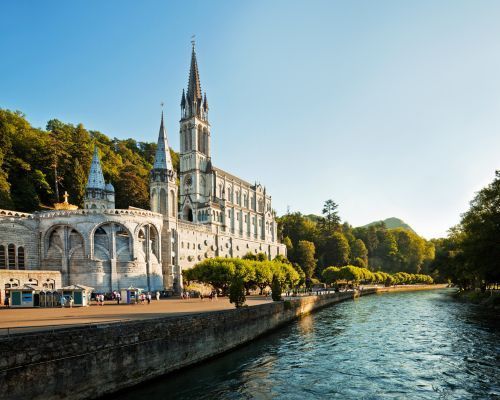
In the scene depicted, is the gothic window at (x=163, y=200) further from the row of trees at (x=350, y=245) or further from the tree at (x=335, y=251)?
the tree at (x=335, y=251)

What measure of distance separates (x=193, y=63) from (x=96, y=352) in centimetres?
9865

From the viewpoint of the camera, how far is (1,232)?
5050 cm

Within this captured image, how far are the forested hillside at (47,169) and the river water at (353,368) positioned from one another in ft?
185

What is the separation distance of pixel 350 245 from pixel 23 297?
12792cm

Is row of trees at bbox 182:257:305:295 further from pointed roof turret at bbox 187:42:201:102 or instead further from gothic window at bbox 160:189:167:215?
pointed roof turret at bbox 187:42:201:102

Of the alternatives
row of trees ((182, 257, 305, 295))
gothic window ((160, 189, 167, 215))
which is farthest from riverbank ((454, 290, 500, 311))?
gothic window ((160, 189, 167, 215))

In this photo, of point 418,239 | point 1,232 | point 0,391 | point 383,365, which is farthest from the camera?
point 418,239

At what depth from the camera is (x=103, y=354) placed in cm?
1834

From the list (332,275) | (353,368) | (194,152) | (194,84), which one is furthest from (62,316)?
(194,84)

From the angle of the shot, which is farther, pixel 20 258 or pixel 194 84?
pixel 194 84

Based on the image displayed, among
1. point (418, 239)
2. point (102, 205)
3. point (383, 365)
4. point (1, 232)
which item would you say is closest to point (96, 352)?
point (383, 365)

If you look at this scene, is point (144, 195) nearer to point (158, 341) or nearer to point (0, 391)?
point (158, 341)

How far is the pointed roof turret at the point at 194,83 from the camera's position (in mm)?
102812

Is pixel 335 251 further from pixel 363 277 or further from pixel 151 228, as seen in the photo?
pixel 151 228
